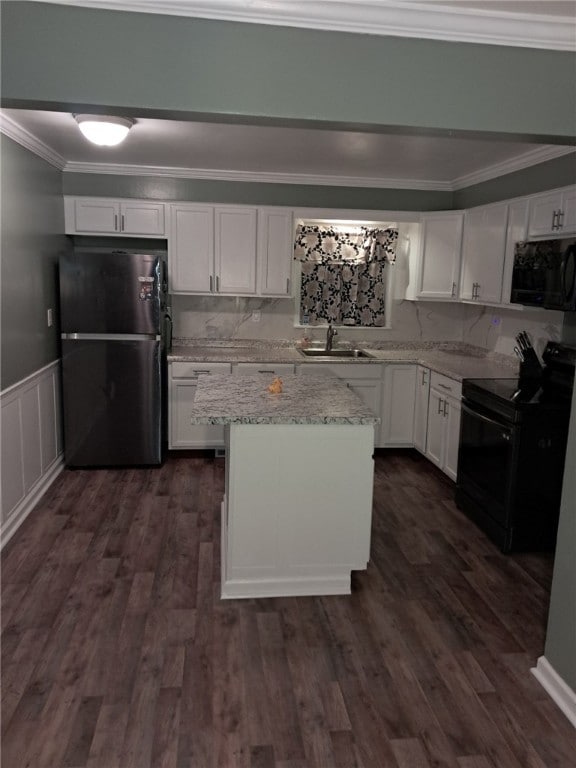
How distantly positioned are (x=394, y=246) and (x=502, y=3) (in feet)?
11.7

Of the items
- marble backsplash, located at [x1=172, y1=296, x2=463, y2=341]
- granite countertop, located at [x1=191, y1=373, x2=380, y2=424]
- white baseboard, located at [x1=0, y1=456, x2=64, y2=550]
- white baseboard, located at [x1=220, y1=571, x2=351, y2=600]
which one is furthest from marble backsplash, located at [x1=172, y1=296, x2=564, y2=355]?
white baseboard, located at [x1=220, y1=571, x2=351, y2=600]

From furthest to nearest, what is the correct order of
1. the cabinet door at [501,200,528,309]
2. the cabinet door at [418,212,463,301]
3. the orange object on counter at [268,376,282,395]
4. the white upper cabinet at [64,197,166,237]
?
the cabinet door at [418,212,463,301]
the white upper cabinet at [64,197,166,237]
the cabinet door at [501,200,528,309]
the orange object on counter at [268,376,282,395]

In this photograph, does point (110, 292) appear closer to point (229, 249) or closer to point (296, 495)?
point (229, 249)

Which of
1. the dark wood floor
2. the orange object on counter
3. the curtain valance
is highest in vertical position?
the curtain valance

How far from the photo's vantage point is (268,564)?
2.99 meters

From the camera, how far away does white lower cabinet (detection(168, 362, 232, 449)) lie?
4973 mm

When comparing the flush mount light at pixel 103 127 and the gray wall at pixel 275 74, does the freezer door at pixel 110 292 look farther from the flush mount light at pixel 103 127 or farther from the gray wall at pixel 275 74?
the gray wall at pixel 275 74

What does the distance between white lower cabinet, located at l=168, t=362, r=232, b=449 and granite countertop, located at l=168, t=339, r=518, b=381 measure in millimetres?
68

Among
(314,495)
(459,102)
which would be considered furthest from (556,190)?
(314,495)

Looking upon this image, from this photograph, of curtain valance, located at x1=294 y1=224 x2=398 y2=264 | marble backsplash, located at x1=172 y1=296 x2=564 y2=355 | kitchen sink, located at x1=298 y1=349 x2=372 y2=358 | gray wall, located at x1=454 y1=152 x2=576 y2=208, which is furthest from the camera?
curtain valance, located at x1=294 y1=224 x2=398 y2=264

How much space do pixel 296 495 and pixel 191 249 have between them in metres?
2.83

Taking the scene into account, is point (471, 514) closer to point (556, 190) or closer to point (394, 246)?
point (556, 190)

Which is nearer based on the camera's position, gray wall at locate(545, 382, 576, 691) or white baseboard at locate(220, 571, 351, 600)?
gray wall at locate(545, 382, 576, 691)

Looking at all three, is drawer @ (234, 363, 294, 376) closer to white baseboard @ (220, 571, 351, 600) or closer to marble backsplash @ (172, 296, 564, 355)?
marble backsplash @ (172, 296, 564, 355)
